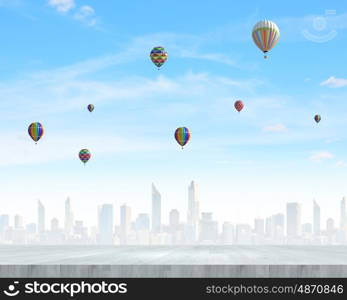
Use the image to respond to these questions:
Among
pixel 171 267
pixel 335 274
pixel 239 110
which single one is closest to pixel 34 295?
pixel 171 267

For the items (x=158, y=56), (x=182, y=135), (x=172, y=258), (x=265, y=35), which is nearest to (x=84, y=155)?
(x=182, y=135)

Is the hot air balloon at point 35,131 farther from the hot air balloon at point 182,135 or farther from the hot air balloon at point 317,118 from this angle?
the hot air balloon at point 317,118

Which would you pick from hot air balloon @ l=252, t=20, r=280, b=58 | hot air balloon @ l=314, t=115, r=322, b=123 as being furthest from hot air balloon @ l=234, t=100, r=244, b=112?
hot air balloon @ l=252, t=20, r=280, b=58

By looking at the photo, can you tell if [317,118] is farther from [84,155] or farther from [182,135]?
[84,155]

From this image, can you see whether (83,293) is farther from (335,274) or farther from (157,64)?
(157,64)

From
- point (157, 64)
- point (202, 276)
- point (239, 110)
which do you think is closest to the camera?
point (202, 276)

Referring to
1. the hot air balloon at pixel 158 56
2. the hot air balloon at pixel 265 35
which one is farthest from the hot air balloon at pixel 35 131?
the hot air balloon at pixel 265 35

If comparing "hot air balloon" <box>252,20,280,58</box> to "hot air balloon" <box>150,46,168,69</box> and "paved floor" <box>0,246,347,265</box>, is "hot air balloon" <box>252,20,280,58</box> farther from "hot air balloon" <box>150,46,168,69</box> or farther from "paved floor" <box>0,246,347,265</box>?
"paved floor" <box>0,246,347,265</box>
